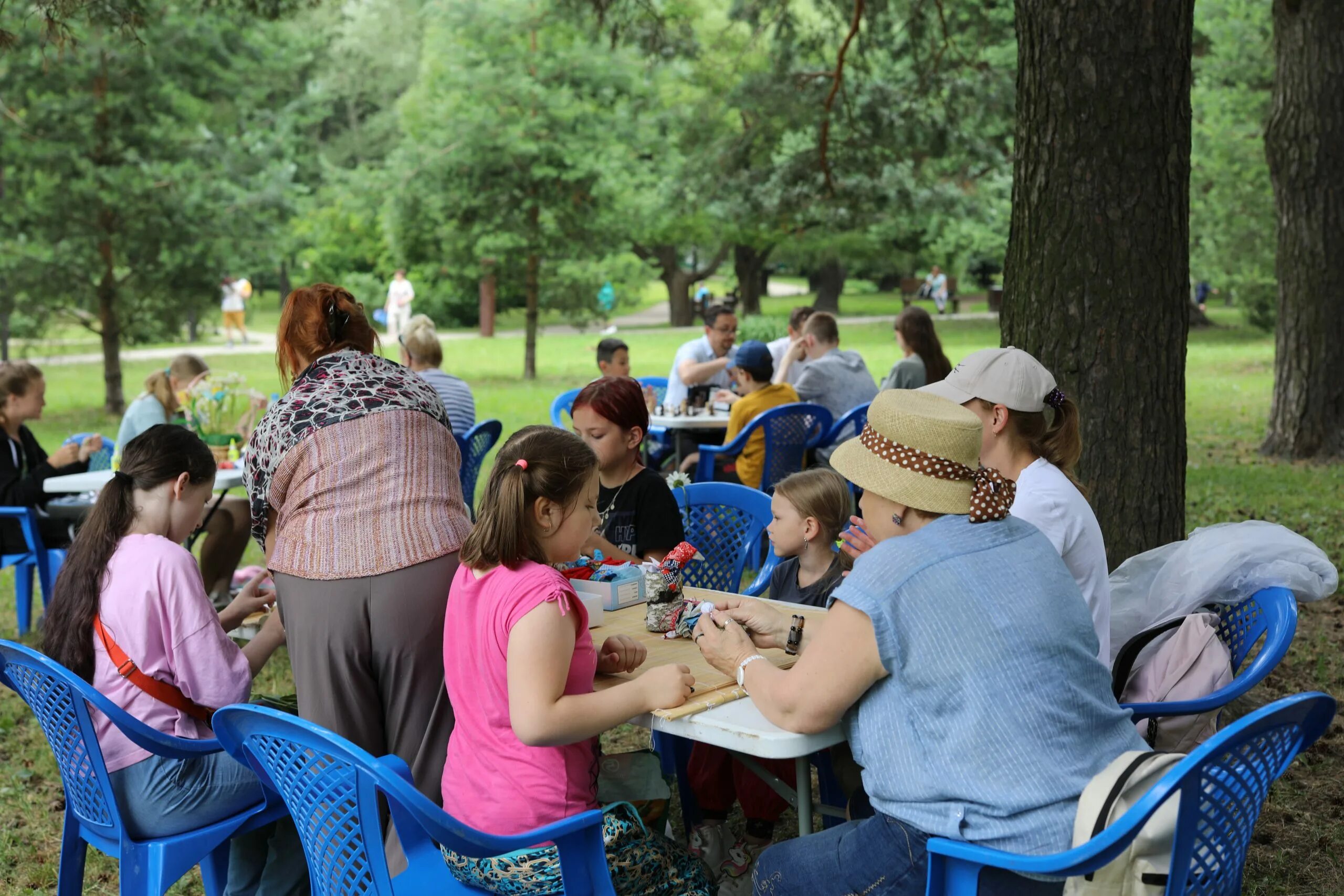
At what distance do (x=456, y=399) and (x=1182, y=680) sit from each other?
198 inches

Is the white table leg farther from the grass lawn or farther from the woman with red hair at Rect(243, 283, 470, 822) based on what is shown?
the grass lawn

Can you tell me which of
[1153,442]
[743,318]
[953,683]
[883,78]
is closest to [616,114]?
[883,78]

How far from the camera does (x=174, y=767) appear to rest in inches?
113

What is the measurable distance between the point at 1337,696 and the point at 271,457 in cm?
426

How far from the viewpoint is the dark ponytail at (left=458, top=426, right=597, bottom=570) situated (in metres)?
2.49

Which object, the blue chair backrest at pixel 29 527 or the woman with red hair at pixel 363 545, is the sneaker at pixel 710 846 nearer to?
the woman with red hair at pixel 363 545

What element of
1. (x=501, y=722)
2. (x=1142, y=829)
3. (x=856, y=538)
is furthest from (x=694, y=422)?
(x=1142, y=829)

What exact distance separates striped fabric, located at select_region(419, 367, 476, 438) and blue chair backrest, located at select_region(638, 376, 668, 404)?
2110mm

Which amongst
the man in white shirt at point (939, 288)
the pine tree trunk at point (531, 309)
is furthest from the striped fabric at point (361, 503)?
the man in white shirt at point (939, 288)

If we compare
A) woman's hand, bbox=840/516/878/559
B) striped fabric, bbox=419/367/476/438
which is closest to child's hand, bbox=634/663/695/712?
woman's hand, bbox=840/516/878/559

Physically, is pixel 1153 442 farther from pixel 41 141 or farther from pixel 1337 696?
pixel 41 141

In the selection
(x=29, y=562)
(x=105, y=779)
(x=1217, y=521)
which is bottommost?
(x=1217, y=521)

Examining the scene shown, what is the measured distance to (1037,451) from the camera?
3256 millimetres

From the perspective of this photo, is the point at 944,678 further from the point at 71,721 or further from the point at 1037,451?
the point at 71,721
